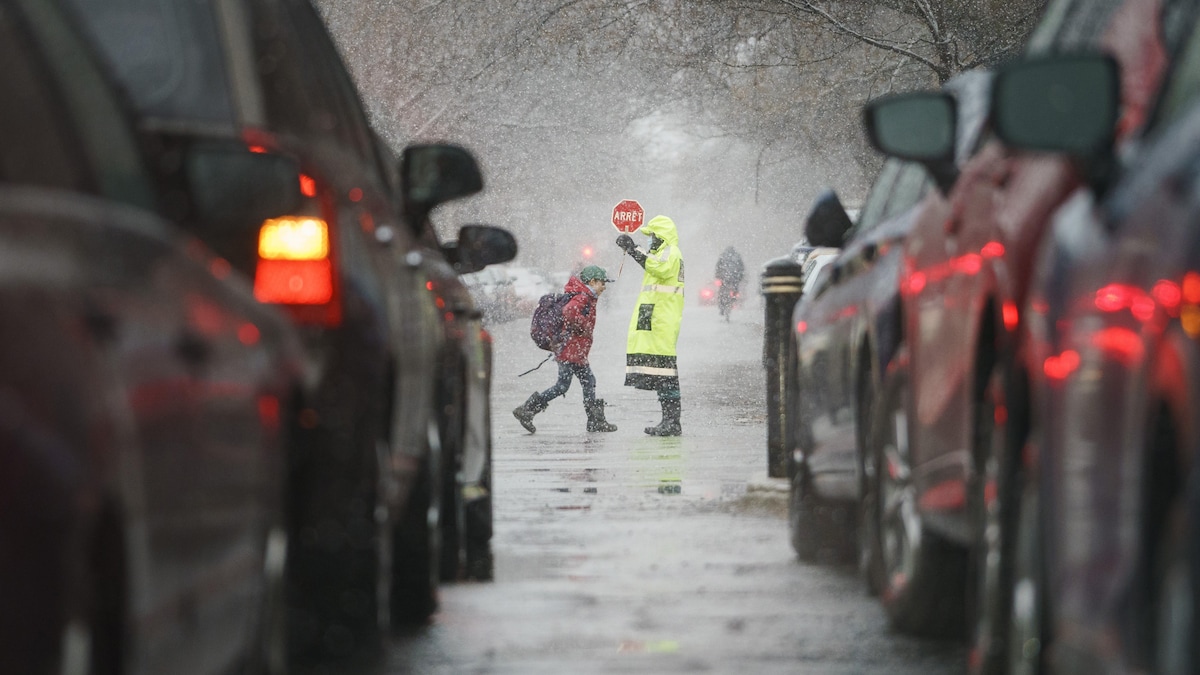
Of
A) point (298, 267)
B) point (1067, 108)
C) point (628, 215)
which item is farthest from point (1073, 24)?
point (628, 215)

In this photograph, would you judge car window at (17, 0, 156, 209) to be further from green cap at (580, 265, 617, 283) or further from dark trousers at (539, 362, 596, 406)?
green cap at (580, 265, 617, 283)

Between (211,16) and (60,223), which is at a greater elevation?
(211,16)

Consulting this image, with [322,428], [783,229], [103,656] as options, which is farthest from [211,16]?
[783,229]

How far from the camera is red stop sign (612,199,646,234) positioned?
4175 centimetres

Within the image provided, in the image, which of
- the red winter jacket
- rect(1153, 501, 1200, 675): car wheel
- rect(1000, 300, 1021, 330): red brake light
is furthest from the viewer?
the red winter jacket

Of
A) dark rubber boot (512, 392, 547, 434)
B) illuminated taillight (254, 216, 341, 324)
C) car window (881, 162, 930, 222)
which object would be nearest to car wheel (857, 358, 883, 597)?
car window (881, 162, 930, 222)

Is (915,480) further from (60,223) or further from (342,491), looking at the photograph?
(60,223)

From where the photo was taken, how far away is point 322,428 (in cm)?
473

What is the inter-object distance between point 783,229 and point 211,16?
9074cm

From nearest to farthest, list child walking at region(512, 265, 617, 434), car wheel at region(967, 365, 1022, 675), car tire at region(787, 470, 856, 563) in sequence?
1. car wheel at region(967, 365, 1022, 675)
2. car tire at region(787, 470, 856, 563)
3. child walking at region(512, 265, 617, 434)

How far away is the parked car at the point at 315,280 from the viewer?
472cm

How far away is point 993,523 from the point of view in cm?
450

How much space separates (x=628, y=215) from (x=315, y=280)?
37.7m

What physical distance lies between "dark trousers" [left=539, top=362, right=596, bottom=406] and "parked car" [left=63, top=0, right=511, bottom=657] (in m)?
11.7
